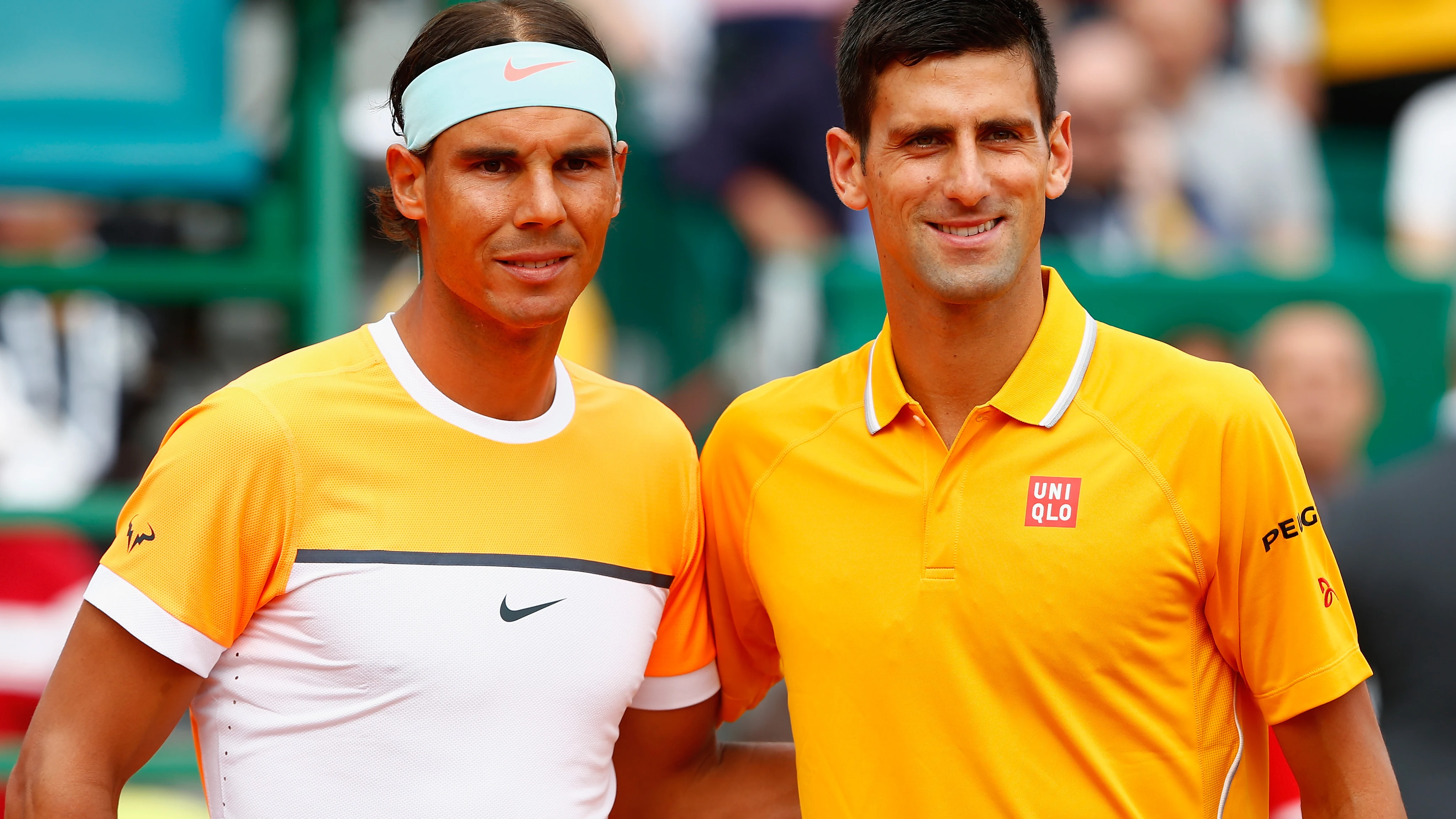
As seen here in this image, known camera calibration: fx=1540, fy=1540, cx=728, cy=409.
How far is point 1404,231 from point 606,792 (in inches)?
252

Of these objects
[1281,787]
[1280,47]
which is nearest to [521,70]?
[1281,787]

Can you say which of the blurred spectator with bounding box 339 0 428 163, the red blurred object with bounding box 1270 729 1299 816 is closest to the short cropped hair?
the red blurred object with bounding box 1270 729 1299 816

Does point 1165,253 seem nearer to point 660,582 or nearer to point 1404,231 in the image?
point 1404,231

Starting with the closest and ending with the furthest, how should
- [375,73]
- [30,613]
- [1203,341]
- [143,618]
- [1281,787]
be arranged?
1. [143,618]
2. [1281,787]
3. [30,613]
4. [1203,341]
5. [375,73]

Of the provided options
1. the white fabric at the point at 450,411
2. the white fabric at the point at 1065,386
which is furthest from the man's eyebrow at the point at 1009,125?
the white fabric at the point at 450,411

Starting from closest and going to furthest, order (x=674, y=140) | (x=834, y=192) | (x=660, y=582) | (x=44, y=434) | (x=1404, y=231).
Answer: (x=660, y=582) → (x=44, y=434) → (x=834, y=192) → (x=674, y=140) → (x=1404, y=231)

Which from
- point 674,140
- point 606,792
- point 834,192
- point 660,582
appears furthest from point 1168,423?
point 674,140

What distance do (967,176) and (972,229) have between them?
0.09 m

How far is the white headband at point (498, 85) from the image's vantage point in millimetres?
2650

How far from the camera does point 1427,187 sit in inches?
307

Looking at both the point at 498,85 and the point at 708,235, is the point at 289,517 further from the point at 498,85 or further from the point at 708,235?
the point at 708,235

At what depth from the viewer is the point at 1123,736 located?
8.15 feet

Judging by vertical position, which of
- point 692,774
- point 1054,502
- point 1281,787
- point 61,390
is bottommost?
point 1281,787

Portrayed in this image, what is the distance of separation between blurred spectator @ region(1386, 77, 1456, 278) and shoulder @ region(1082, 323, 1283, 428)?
519cm
